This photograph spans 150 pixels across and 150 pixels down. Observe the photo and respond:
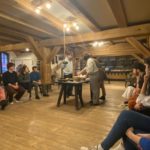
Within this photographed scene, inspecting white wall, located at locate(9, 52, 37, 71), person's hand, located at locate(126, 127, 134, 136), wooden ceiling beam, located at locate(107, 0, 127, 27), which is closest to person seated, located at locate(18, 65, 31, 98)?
wooden ceiling beam, located at locate(107, 0, 127, 27)

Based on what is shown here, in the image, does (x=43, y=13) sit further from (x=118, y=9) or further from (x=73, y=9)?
(x=118, y=9)

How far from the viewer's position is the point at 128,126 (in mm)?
1799

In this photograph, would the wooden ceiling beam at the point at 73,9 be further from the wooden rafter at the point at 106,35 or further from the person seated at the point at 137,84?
the person seated at the point at 137,84

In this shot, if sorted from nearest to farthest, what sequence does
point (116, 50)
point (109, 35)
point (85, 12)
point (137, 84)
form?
1. point (137, 84)
2. point (85, 12)
3. point (109, 35)
4. point (116, 50)

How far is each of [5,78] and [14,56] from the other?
24.7ft

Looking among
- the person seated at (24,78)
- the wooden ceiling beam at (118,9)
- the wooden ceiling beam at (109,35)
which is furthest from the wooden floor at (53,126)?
the wooden ceiling beam at (118,9)

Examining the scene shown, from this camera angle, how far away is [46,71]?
669 centimetres

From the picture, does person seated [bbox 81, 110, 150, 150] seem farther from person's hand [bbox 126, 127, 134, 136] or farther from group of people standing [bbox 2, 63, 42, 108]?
group of people standing [bbox 2, 63, 42, 108]

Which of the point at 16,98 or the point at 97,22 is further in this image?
the point at 16,98

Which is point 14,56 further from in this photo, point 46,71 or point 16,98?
point 16,98

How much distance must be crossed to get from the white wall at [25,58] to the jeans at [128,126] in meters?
10.5

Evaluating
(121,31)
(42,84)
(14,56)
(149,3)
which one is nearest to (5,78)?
(42,84)

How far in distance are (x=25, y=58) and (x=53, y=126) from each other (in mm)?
9392

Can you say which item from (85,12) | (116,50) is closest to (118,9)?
(85,12)
